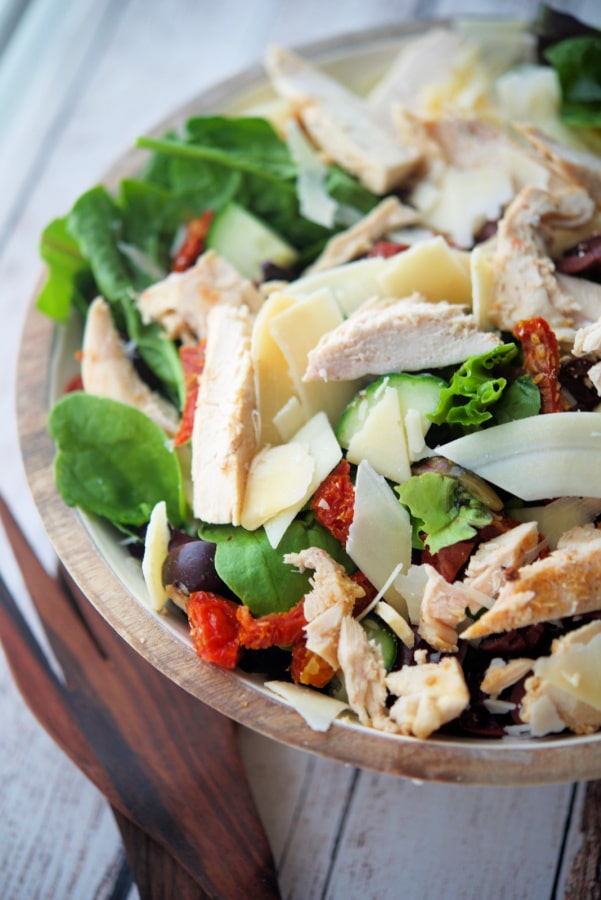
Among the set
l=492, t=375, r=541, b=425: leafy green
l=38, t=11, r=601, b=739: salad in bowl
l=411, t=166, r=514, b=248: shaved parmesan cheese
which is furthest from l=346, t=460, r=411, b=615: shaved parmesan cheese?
l=411, t=166, r=514, b=248: shaved parmesan cheese

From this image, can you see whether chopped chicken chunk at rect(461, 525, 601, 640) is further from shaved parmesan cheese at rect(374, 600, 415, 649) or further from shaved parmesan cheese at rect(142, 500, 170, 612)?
shaved parmesan cheese at rect(142, 500, 170, 612)

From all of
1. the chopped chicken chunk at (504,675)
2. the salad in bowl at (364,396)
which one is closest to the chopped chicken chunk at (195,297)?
the salad in bowl at (364,396)

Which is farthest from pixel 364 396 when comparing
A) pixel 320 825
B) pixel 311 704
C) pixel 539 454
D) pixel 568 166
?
pixel 320 825

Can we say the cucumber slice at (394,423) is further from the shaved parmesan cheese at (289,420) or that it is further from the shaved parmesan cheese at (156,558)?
the shaved parmesan cheese at (156,558)

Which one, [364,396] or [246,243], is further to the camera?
[246,243]

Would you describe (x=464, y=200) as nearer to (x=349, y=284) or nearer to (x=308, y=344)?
(x=349, y=284)

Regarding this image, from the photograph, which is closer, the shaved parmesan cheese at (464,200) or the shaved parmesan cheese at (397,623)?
the shaved parmesan cheese at (397,623)

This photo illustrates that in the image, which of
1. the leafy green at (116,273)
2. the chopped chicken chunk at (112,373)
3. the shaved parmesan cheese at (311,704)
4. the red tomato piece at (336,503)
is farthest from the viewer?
the leafy green at (116,273)

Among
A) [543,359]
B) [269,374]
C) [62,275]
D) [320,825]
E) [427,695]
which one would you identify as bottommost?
[320,825]
